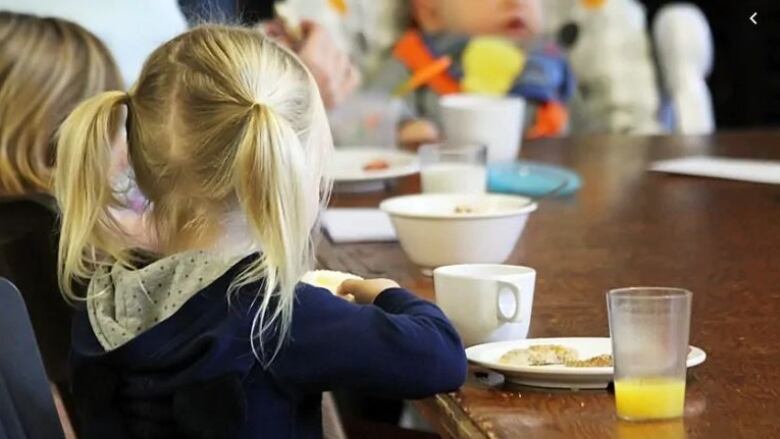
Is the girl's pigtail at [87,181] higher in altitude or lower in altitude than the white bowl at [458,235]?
higher

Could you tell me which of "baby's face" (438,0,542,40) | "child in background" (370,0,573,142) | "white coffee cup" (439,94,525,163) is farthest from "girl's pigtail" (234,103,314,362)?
"baby's face" (438,0,542,40)

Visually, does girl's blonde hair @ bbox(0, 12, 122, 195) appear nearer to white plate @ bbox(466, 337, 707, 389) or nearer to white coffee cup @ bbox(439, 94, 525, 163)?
white coffee cup @ bbox(439, 94, 525, 163)

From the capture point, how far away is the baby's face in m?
3.29

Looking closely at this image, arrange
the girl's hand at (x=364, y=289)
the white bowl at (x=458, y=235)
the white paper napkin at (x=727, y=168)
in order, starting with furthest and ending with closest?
the white paper napkin at (x=727, y=168) → the white bowl at (x=458, y=235) → the girl's hand at (x=364, y=289)

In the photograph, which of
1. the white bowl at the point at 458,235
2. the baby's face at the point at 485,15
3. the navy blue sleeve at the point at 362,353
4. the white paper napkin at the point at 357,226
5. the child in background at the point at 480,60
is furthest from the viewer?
the baby's face at the point at 485,15

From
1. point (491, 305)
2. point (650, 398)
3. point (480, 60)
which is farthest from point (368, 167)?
point (650, 398)

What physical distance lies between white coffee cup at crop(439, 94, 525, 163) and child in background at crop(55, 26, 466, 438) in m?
0.89

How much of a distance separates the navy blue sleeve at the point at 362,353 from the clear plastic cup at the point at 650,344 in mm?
146

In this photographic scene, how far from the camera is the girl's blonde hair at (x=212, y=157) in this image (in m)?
1.17

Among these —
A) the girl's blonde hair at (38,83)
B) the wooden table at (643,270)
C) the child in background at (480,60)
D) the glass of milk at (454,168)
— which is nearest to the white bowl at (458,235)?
the wooden table at (643,270)

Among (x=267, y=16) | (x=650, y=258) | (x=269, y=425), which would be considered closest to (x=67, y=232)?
(x=269, y=425)

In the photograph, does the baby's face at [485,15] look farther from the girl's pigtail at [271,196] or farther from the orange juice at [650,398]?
the orange juice at [650,398]

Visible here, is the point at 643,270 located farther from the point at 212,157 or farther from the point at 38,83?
the point at 38,83

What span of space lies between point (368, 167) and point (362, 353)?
3.44ft
